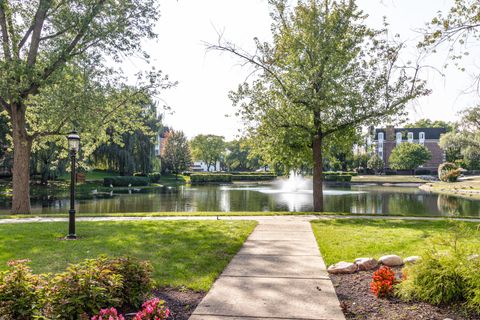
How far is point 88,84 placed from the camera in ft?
47.1

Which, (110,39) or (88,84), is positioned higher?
(110,39)

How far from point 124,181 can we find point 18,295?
35.2m

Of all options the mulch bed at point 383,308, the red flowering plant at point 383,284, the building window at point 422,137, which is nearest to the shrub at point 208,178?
the mulch bed at point 383,308

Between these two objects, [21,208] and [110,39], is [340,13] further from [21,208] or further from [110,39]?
[21,208]

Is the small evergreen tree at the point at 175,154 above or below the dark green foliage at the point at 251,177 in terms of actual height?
above

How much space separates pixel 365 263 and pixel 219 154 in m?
75.9

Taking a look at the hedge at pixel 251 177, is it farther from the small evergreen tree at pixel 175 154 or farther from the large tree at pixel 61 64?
the large tree at pixel 61 64

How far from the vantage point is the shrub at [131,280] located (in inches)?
159

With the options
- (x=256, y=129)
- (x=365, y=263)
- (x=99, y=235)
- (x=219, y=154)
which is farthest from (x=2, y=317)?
(x=219, y=154)

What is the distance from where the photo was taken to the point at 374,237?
8.60m

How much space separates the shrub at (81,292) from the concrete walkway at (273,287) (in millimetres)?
915


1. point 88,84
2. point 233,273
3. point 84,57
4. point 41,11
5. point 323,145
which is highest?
point 41,11

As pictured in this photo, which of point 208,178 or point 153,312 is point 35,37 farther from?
point 208,178

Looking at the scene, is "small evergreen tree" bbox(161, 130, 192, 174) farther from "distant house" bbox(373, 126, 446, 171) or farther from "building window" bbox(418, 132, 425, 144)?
"building window" bbox(418, 132, 425, 144)
